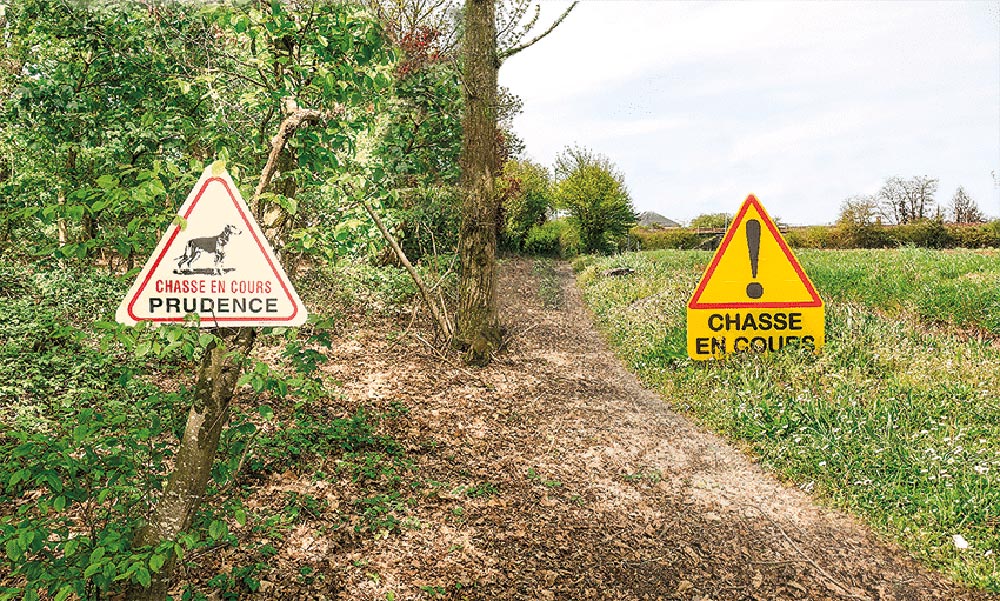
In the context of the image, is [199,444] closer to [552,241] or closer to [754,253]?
[754,253]

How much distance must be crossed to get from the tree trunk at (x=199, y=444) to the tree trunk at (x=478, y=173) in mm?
5840

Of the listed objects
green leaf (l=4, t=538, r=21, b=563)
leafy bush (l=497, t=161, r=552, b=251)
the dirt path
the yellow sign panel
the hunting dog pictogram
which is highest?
leafy bush (l=497, t=161, r=552, b=251)

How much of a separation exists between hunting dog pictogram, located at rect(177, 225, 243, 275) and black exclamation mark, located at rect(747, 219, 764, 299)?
337 cm

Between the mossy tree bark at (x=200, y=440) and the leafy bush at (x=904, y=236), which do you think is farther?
the leafy bush at (x=904, y=236)

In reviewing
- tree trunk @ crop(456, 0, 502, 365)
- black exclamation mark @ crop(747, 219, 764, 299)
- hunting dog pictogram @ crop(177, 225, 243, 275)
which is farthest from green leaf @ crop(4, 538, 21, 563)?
tree trunk @ crop(456, 0, 502, 365)

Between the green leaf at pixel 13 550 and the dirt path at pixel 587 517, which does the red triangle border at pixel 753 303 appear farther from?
the green leaf at pixel 13 550

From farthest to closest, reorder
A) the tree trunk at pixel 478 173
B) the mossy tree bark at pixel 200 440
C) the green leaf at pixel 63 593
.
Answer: the tree trunk at pixel 478 173, the mossy tree bark at pixel 200 440, the green leaf at pixel 63 593

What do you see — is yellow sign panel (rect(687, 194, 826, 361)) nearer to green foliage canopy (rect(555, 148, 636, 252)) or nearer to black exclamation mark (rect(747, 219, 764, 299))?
black exclamation mark (rect(747, 219, 764, 299))

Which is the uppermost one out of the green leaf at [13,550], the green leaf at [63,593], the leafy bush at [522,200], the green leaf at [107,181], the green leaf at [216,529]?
the leafy bush at [522,200]

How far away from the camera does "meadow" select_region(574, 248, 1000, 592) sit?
4.61 meters

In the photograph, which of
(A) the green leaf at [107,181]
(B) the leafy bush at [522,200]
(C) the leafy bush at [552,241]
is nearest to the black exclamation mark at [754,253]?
(A) the green leaf at [107,181]

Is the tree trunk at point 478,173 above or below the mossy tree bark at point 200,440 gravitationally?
above

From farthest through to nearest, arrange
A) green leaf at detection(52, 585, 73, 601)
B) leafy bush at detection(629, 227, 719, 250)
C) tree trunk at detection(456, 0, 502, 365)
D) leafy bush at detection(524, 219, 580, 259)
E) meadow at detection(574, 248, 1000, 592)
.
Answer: leafy bush at detection(629, 227, 719, 250), leafy bush at detection(524, 219, 580, 259), tree trunk at detection(456, 0, 502, 365), meadow at detection(574, 248, 1000, 592), green leaf at detection(52, 585, 73, 601)

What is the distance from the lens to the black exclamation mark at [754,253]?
4184mm
